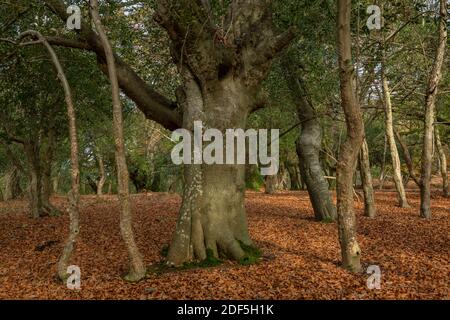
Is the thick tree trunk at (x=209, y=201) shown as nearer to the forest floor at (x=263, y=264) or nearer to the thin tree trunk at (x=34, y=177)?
the forest floor at (x=263, y=264)

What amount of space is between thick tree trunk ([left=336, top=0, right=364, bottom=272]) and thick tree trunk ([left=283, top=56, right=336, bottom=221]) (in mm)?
6963

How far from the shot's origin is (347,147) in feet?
28.0

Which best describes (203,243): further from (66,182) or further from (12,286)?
(66,182)

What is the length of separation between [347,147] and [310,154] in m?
7.74

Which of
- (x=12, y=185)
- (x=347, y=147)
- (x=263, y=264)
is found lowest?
(x=263, y=264)

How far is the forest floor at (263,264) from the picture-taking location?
7602mm

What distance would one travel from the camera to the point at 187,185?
9.50 m

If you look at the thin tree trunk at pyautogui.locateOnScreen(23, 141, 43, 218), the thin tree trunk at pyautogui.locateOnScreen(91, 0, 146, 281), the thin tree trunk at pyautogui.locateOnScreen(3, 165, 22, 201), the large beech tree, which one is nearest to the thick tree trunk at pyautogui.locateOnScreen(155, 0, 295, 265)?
the large beech tree

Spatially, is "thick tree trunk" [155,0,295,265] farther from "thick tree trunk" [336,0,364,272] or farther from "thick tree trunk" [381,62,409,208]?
"thick tree trunk" [381,62,409,208]

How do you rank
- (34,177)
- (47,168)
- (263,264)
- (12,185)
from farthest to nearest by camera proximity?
(12,185) < (47,168) < (34,177) < (263,264)

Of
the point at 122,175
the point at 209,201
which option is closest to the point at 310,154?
the point at 209,201

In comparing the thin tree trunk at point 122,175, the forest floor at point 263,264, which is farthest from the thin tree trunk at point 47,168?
the thin tree trunk at point 122,175

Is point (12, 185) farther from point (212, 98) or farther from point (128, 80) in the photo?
point (212, 98)

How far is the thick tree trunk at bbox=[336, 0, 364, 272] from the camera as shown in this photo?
8.16 m
